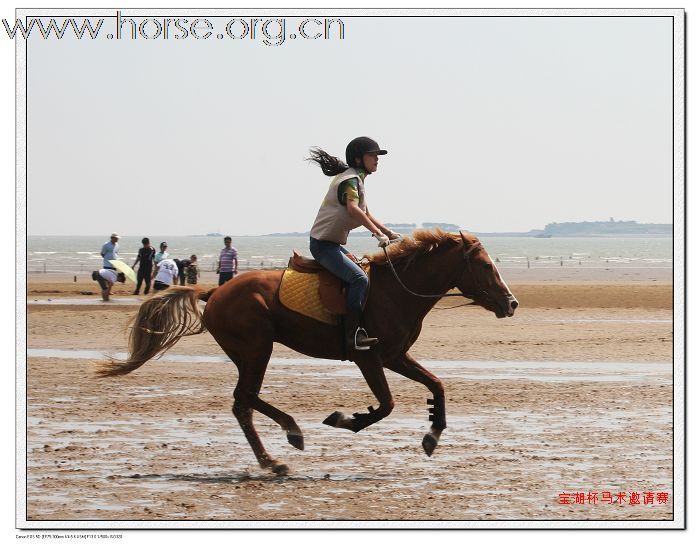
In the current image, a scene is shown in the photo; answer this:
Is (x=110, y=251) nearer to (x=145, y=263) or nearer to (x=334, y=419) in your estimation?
(x=145, y=263)

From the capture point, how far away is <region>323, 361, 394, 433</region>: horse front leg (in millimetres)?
10188

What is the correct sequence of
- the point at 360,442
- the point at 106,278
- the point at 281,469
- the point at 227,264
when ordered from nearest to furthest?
the point at 281,469 < the point at 360,442 < the point at 227,264 < the point at 106,278

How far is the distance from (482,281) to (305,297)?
1532 millimetres

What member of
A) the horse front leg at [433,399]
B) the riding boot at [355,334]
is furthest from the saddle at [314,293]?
the horse front leg at [433,399]

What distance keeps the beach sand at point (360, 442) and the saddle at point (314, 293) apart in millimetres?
1239

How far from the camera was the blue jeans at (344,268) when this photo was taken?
33.6ft

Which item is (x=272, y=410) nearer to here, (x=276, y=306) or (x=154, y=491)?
(x=276, y=306)

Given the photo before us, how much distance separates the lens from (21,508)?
27.9 ft

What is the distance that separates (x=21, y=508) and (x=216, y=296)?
2.82m

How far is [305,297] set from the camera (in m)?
10.4

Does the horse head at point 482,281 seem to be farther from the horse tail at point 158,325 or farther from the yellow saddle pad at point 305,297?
the horse tail at point 158,325

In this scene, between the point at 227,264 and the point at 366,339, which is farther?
the point at 227,264

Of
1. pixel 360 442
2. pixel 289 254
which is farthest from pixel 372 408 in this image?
pixel 289 254
